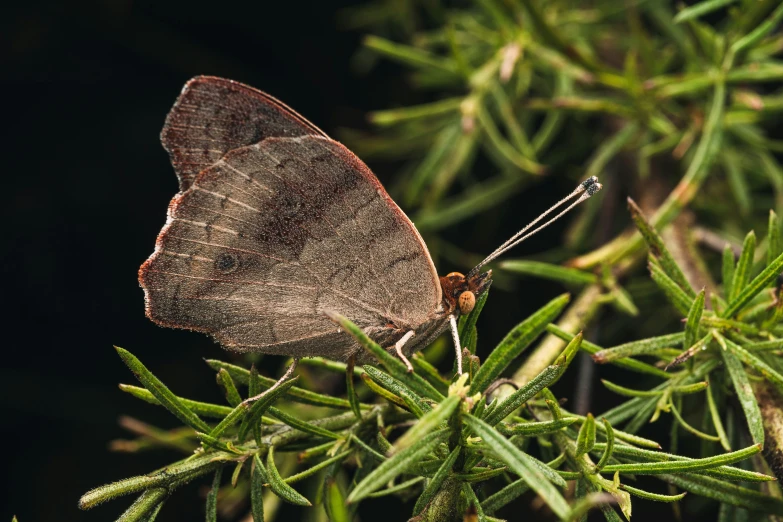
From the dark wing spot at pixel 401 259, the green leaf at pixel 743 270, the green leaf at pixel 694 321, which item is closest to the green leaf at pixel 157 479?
the dark wing spot at pixel 401 259

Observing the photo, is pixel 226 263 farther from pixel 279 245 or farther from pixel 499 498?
pixel 499 498

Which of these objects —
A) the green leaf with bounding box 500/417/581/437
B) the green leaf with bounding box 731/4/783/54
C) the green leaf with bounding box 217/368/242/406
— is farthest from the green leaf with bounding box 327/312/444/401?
the green leaf with bounding box 731/4/783/54

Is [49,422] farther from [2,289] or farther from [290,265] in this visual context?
[290,265]

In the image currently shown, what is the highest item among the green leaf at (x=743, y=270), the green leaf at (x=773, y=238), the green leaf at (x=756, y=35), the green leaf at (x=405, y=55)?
the green leaf at (x=756, y=35)

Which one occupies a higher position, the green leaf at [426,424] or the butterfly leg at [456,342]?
the green leaf at [426,424]

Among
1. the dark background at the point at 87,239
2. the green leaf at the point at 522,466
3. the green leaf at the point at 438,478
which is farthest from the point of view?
the dark background at the point at 87,239

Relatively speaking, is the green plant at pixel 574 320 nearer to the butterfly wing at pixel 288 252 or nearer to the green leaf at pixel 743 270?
the green leaf at pixel 743 270

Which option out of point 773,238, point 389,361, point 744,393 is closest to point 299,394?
point 389,361

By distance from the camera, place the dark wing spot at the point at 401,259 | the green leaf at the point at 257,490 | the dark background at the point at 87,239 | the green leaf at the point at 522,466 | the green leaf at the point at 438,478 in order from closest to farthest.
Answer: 1. the green leaf at the point at 522,466
2. the green leaf at the point at 438,478
3. the green leaf at the point at 257,490
4. the dark wing spot at the point at 401,259
5. the dark background at the point at 87,239

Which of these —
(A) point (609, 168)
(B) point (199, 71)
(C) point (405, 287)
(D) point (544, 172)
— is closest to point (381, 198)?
(C) point (405, 287)
